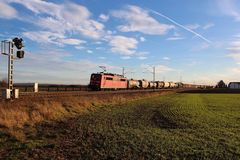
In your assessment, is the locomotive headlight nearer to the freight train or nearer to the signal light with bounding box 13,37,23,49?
the signal light with bounding box 13,37,23,49

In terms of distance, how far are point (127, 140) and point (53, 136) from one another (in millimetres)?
3144

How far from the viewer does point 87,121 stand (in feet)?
59.4

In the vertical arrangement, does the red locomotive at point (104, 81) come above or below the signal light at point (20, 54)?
below

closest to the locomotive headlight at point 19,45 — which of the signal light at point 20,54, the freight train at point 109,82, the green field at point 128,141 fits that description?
the signal light at point 20,54

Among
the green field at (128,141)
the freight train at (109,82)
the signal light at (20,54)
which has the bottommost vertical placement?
the green field at (128,141)

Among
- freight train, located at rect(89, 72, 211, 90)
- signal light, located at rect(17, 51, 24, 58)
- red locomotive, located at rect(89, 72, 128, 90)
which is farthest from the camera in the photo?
freight train, located at rect(89, 72, 211, 90)

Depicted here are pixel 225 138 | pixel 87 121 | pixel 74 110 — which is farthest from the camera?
pixel 74 110

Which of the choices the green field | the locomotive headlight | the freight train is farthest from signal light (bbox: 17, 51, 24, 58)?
the freight train

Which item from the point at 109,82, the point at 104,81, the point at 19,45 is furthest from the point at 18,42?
the point at 109,82

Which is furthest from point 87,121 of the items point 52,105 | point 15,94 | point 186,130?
point 15,94

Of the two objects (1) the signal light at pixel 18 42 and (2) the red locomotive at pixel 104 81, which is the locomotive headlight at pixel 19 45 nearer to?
(1) the signal light at pixel 18 42

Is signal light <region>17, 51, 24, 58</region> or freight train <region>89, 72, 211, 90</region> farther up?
signal light <region>17, 51, 24, 58</region>

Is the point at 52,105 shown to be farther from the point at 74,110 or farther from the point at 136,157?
the point at 136,157

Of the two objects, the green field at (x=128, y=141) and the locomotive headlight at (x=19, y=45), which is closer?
the green field at (x=128, y=141)
